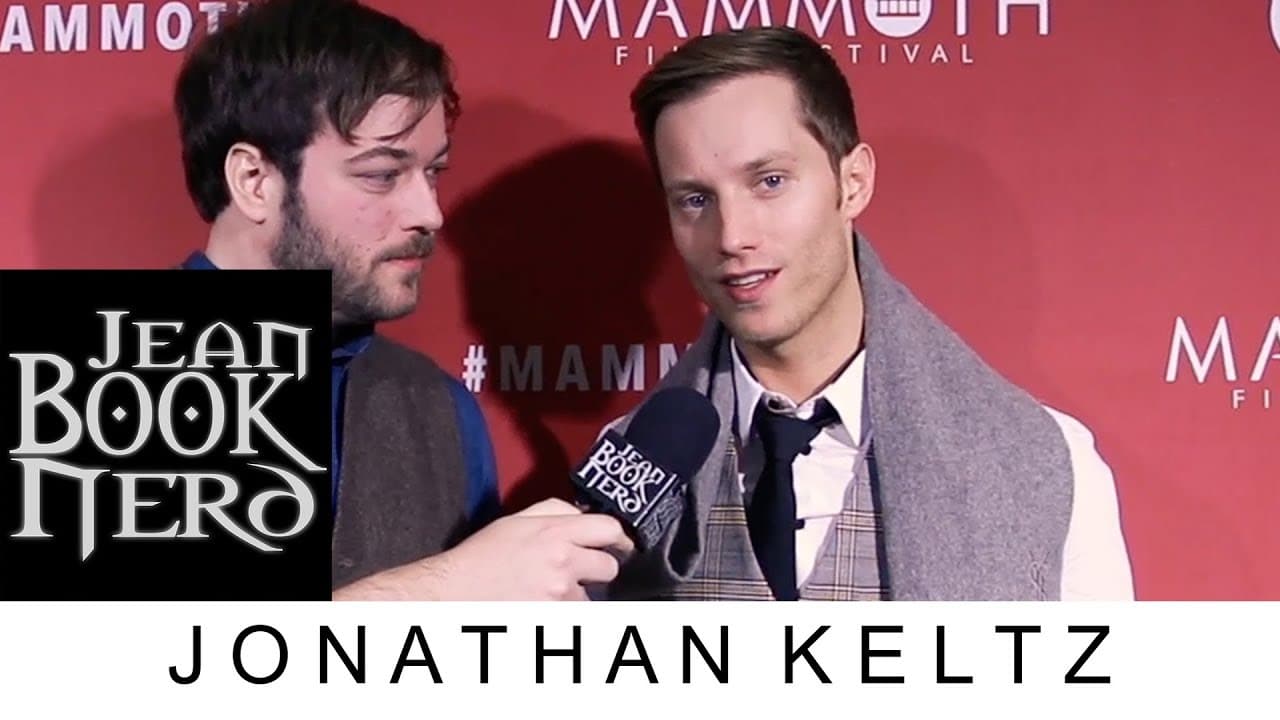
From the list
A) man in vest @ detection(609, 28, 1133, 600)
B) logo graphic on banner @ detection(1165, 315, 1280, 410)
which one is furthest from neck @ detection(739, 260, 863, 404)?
logo graphic on banner @ detection(1165, 315, 1280, 410)

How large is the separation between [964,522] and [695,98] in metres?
0.63

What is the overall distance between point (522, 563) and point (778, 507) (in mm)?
329

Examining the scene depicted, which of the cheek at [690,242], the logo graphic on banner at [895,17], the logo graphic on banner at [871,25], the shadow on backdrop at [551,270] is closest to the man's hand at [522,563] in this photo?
the shadow on backdrop at [551,270]

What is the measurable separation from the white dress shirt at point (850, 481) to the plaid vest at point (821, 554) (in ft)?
0.04

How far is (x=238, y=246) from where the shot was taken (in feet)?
7.57

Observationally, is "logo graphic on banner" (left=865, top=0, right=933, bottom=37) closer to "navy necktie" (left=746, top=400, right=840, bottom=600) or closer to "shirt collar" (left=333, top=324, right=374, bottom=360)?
"navy necktie" (left=746, top=400, right=840, bottom=600)

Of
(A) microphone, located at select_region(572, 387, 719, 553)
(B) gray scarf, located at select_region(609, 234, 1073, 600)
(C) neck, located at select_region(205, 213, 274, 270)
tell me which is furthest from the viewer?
(C) neck, located at select_region(205, 213, 274, 270)

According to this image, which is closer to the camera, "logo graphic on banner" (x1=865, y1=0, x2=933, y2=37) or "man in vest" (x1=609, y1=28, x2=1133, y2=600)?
"man in vest" (x1=609, y1=28, x2=1133, y2=600)

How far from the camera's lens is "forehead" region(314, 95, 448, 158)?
2258 mm

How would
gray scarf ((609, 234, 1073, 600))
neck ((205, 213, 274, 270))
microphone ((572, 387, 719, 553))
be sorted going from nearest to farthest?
microphone ((572, 387, 719, 553)) → gray scarf ((609, 234, 1073, 600)) → neck ((205, 213, 274, 270))

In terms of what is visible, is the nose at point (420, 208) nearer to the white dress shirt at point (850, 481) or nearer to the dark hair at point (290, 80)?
the dark hair at point (290, 80)

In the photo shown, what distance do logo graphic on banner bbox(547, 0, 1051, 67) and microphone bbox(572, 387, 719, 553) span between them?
0.49 meters

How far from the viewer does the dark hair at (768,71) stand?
88.6 inches

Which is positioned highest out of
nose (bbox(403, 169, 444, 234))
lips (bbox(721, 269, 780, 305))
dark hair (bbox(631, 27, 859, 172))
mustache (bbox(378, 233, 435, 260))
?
dark hair (bbox(631, 27, 859, 172))
